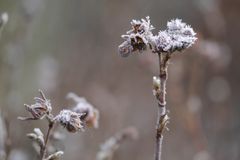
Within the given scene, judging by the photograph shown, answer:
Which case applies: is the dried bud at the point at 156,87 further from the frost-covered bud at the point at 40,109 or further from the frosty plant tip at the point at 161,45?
the frost-covered bud at the point at 40,109

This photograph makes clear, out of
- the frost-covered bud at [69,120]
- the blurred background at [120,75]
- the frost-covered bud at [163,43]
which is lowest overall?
the frost-covered bud at [69,120]

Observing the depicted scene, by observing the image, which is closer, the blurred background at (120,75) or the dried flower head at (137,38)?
the dried flower head at (137,38)

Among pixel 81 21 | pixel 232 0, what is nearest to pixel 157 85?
pixel 232 0

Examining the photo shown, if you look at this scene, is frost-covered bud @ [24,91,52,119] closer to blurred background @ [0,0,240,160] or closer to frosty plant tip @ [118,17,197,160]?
frosty plant tip @ [118,17,197,160]

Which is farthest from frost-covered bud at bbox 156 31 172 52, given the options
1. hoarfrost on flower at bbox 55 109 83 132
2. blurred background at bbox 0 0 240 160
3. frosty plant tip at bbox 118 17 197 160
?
blurred background at bbox 0 0 240 160

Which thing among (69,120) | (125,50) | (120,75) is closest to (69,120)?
(69,120)

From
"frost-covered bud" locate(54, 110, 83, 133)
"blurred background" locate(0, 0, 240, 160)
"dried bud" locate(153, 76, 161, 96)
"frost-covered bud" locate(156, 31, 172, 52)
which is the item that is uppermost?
"blurred background" locate(0, 0, 240, 160)

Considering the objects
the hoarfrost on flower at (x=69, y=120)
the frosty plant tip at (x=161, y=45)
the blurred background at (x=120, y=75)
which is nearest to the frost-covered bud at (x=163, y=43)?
the frosty plant tip at (x=161, y=45)
